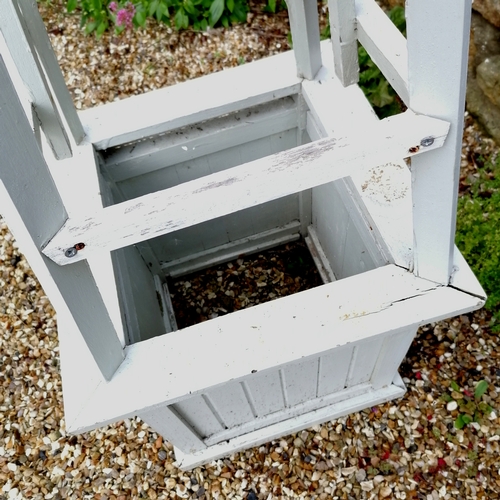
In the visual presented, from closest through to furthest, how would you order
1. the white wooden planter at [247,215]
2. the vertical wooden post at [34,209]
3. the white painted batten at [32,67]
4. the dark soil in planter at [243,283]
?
the vertical wooden post at [34,209]
the white wooden planter at [247,215]
the white painted batten at [32,67]
the dark soil in planter at [243,283]

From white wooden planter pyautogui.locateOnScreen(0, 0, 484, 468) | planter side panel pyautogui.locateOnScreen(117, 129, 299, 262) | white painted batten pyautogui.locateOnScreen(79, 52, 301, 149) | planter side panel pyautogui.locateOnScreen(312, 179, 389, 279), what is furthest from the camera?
planter side panel pyautogui.locateOnScreen(117, 129, 299, 262)

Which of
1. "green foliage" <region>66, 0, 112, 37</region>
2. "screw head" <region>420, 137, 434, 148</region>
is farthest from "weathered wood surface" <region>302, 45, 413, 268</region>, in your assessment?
"green foliage" <region>66, 0, 112, 37</region>

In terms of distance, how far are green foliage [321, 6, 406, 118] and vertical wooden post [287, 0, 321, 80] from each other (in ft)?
2.77

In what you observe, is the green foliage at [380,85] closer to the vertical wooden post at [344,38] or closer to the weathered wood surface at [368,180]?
the weathered wood surface at [368,180]

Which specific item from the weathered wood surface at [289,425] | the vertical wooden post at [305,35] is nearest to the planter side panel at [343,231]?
the vertical wooden post at [305,35]

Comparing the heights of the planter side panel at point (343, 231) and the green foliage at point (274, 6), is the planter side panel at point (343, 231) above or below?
below

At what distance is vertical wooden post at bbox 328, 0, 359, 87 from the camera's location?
1.17m

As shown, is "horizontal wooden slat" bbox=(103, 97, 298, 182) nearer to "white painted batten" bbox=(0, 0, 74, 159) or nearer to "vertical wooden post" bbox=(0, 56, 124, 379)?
"white painted batten" bbox=(0, 0, 74, 159)

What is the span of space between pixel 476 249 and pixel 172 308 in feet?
4.11

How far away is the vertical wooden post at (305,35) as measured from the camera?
133 centimetres

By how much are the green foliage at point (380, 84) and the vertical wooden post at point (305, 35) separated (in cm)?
84

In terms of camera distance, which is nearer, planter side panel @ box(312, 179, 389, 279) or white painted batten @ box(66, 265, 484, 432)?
white painted batten @ box(66, 265, 484, 432)

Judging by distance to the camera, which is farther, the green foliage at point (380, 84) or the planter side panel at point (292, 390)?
the green foliage at point (380, 84)

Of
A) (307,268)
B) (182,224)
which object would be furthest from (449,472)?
(182,224)
